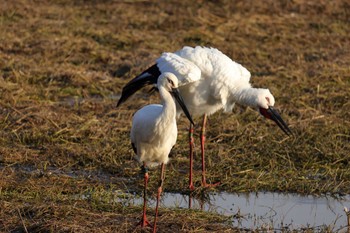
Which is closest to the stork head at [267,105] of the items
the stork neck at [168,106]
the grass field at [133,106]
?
the grass field at [133,106]

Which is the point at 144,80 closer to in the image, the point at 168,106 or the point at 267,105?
the point at 267,105

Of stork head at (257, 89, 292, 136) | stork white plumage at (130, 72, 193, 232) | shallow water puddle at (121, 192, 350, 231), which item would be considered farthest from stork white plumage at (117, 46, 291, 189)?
stork white plumage at (130, 72, 193, 232)

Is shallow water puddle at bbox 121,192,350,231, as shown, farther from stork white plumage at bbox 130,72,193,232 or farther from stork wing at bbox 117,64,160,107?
stork wing at bbox 117,64,160,107

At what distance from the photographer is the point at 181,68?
7.54 metres

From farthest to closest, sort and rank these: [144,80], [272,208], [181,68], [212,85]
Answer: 1. [144,80]
2. [212,85]
3. [181,68]
4. [272,208]

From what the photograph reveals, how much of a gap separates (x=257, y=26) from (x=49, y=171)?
7.15 meters

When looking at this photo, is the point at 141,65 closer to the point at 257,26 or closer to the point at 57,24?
the point at 57,24

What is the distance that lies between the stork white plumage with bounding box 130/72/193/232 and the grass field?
410mm

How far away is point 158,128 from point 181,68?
117 centimetres

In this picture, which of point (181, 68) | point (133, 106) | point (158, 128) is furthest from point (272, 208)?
point (133, 106)

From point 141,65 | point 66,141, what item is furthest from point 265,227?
point 141,65

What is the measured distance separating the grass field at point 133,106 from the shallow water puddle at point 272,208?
0.49ft

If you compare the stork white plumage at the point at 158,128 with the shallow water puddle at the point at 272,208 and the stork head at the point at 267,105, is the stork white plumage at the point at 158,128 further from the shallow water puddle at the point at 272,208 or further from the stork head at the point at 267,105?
the stork head at the point at 267,105

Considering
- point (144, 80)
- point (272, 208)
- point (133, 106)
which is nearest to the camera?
point (272, 208)
